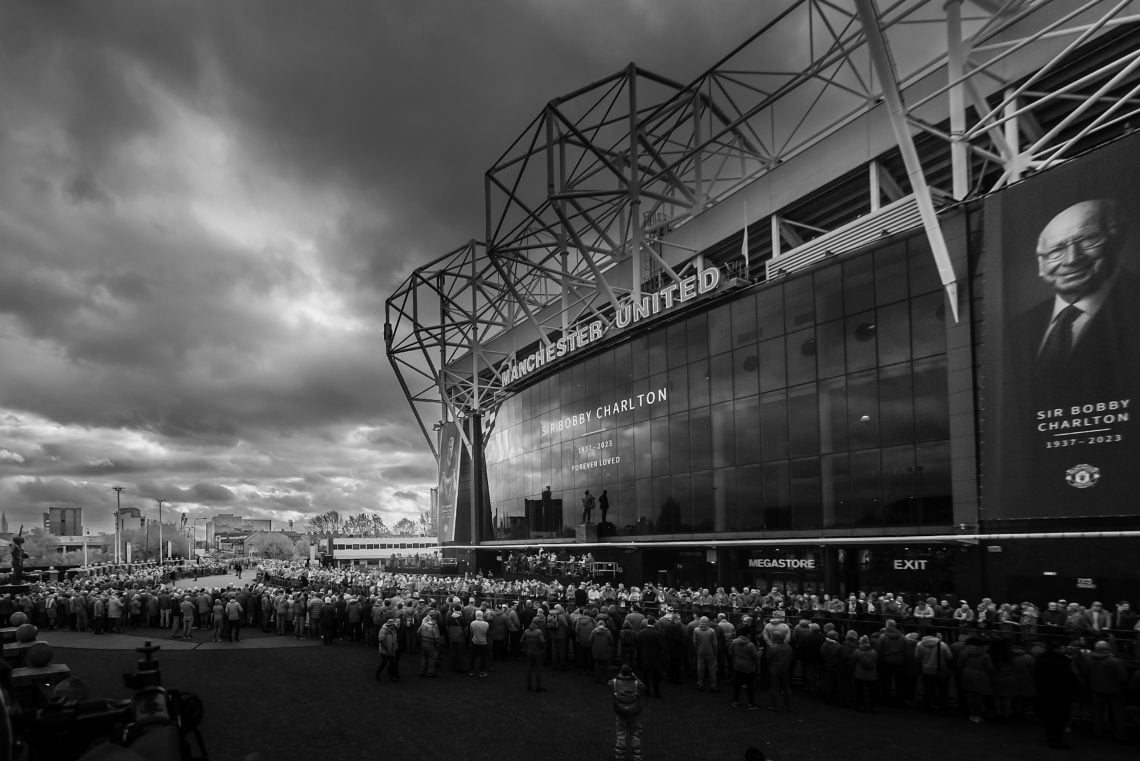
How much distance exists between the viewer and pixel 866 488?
3061 cm

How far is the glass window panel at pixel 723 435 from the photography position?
37641 millimetres

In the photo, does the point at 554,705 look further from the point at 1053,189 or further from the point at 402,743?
the point at 1053,189

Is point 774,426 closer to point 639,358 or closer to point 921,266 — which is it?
point 921,266

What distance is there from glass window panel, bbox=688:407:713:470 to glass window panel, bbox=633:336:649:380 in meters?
5.40

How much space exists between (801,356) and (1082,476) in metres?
13.0

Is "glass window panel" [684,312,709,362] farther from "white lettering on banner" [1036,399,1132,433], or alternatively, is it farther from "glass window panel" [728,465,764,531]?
"white lettering on banner" [1036,399,1132,433]

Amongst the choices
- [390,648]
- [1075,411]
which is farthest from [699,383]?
[390,648]

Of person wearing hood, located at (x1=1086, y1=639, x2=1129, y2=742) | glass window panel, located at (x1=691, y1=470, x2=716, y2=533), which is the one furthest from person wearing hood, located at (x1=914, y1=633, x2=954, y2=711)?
glass window panel, located at (x1=691, y1=470, x2=716, y2=533)

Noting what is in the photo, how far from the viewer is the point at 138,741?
15.0 feet

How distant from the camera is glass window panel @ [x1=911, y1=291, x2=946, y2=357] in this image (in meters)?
28.0

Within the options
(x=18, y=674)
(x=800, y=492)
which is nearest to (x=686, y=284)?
(x=800, y=492)

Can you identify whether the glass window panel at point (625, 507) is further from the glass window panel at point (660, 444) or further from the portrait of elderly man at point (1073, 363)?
the portrait of elderly man at point (1073, 363)

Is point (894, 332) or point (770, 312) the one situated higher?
point (770, 312)

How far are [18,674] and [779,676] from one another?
13.8m
